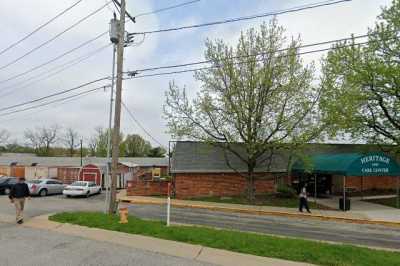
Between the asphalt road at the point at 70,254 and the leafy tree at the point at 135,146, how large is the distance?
80117 millimetres

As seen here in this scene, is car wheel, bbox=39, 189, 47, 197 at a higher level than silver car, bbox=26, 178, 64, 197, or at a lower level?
lower

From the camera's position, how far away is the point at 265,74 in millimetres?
23719

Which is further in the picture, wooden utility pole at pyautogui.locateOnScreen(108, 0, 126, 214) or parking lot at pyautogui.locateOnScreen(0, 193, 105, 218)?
parking lot at pyautogui.locateOnScreen(0, 193, 105, 218)

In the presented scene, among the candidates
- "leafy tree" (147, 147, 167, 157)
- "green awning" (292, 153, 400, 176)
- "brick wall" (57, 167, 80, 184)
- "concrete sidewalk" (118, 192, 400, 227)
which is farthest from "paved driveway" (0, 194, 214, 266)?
"leafy tree" (147, 147, 167, 157)

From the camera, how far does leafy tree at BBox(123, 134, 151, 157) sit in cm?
8950

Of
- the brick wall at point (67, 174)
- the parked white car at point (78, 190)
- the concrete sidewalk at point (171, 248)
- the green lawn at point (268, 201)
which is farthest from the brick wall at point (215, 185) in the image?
the concrete sidewalk at point (171, 248)

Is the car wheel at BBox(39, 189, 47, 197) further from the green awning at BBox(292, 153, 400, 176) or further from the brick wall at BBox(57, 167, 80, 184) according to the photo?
the green awning at BBox(292, 153, 400, 176)

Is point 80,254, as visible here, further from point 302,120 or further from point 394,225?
point 302,120

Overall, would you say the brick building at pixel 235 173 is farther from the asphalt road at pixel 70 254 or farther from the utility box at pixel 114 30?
the asphalt road at pixel 70 254

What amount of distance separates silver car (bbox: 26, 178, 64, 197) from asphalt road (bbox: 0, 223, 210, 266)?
797 inches

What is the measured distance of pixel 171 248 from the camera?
884cm

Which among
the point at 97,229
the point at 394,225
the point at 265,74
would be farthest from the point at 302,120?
the point at 97,229

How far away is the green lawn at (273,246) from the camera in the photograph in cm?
802

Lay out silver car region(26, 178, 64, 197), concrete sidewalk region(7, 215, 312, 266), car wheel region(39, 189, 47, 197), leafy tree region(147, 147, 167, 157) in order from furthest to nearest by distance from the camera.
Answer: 1. leafy tree region(147, 147, 167, 157)
2. car wheel region(39, 189, 47, 197)
3. silver car region(26, 178, 64, 197)
4. concrete sidewalk region(7, 215, 312, 266)
